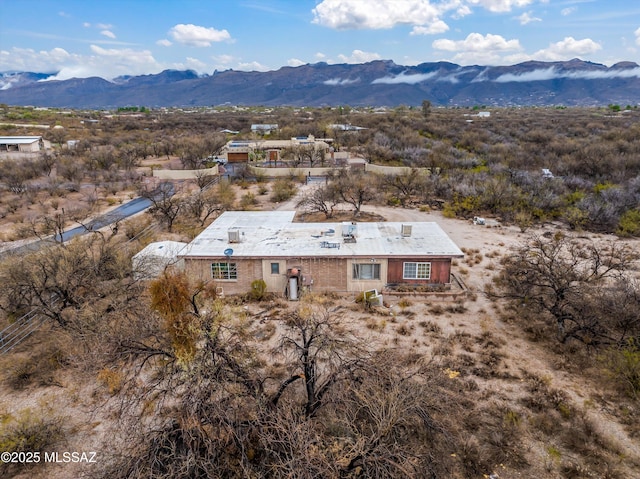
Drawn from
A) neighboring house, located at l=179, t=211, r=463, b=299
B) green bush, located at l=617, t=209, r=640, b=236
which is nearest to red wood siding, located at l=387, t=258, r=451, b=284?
neighboring house, located at l=179, t=211, r=463, b=299

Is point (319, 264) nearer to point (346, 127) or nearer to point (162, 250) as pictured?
point (162, 250)

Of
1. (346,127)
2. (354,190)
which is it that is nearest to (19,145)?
(354,190)

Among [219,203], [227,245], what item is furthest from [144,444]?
[219,203]

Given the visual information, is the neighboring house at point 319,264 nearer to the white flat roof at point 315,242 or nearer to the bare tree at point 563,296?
the white flat roof at point 315,242

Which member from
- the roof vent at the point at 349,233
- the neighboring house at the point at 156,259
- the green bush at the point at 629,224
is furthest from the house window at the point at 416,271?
the green bush at the point at 629,224

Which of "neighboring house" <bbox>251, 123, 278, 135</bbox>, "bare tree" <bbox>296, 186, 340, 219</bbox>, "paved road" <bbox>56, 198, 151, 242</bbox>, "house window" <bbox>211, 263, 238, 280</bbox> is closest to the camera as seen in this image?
"house window" <bbox>211, 263, 238, 280</bbox>

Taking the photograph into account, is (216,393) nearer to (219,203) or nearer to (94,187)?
(219,203)

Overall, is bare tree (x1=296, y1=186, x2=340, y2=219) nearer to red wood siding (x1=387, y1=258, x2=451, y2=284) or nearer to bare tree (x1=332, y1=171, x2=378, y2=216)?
bare tree (x1=332, y1=171, x2=378, y2=216)
